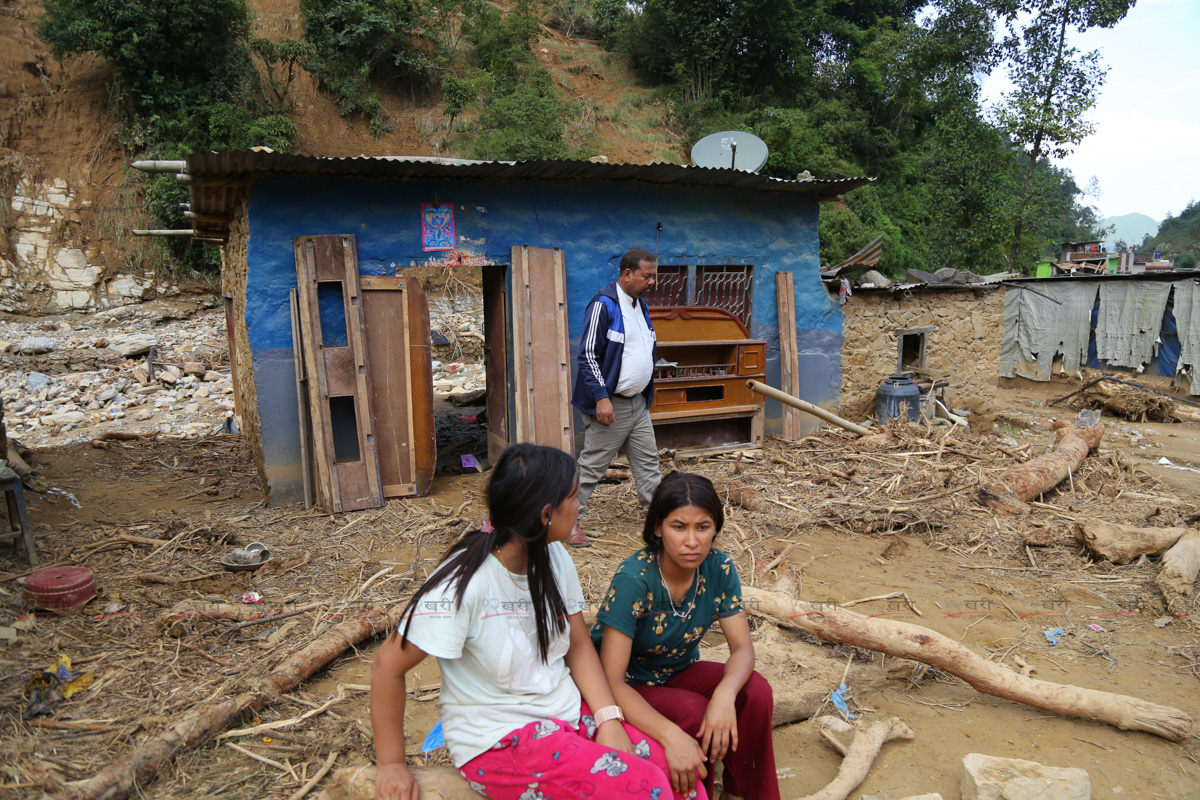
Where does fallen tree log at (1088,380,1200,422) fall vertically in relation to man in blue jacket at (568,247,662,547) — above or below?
below

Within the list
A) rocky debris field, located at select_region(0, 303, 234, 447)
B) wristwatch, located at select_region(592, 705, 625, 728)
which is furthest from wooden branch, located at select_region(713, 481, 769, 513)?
rocky debris field, located at select_region(0, 303, 234, 447)

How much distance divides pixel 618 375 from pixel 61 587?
330cm

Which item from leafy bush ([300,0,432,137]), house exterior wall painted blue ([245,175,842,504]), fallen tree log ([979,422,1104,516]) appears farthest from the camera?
leafy bush ([300,0,432,137])

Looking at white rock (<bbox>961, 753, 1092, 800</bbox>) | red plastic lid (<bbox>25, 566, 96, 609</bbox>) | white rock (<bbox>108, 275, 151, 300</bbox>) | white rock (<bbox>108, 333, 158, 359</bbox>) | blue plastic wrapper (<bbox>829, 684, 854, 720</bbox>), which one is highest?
white rock (<bbox>108, 275, 151, 300</bbox>)

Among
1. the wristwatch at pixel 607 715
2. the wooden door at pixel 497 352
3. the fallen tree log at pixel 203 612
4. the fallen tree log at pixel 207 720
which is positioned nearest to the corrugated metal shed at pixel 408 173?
the wooden door at pixel 497 352

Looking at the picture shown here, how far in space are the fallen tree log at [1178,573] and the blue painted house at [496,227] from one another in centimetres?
408

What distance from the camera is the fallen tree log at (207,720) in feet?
7.57

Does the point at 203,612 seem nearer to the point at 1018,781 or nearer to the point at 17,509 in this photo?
the point at 17,509

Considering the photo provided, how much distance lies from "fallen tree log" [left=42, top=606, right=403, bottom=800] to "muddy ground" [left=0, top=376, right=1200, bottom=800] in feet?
0.20

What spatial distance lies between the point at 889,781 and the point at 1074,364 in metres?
15.1

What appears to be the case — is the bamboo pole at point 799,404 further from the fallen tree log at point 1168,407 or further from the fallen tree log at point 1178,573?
the fallen tree log at point 1168,407

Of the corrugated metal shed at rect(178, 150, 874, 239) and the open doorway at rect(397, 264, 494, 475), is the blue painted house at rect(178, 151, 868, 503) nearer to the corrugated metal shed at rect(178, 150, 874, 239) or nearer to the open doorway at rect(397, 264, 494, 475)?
the corrugated metal shed at rect(178, 150, 874, 239)

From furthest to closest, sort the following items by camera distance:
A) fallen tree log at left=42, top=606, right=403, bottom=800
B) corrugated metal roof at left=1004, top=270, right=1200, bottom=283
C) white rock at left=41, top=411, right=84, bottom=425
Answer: corrugated metal roof at left=1004, top=270, right=1200, bottom=283
white rock at left=41, top=411, right=84, bottom=425
fallen tree log at left=42, top=606, right=403, bottom=800

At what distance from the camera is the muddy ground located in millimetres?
2689
